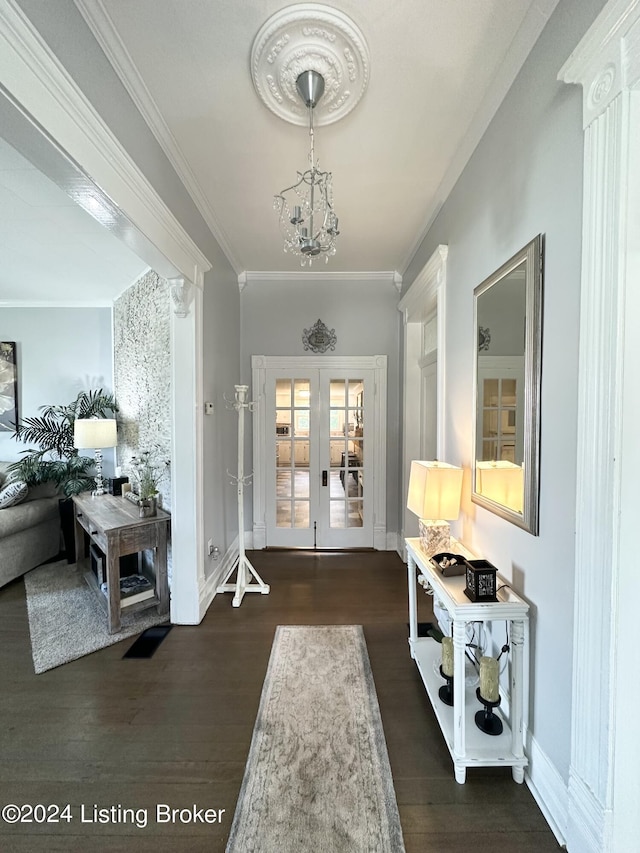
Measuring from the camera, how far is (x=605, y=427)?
1019 mm

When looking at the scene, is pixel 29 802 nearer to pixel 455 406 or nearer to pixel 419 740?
pixel 419 740

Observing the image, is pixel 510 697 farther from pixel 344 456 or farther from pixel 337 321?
pixel 337 321

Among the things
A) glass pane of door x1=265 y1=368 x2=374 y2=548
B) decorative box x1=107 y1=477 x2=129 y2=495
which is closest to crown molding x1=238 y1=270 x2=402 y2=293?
glass pane of door x1=265 y1=368 x2=374 y2=548

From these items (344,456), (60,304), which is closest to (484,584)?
(344,456)

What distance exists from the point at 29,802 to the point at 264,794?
0.92 m

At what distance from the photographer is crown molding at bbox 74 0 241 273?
51.0 inches

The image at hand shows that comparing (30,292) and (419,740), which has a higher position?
(30,292)

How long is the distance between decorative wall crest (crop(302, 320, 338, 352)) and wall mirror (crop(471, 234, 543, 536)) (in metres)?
2.17

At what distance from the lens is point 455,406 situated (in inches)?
85.6

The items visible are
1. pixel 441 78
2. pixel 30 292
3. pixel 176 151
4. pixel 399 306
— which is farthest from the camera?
pixel 30 292

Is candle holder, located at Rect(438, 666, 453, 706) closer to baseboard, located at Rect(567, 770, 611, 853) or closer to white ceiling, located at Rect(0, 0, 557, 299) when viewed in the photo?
baseboard, located at Rect(567, 770, 611, 853)

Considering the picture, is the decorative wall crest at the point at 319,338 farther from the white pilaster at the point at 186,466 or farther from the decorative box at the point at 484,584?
the decorative box at the point at 484,584

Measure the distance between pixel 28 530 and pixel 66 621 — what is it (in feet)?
4.72

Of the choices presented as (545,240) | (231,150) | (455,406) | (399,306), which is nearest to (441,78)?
(545,240)
